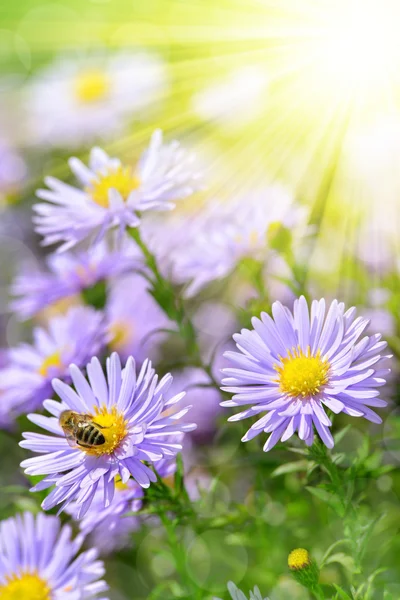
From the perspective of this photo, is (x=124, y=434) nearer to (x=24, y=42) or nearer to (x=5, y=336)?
(x=5, y=336)

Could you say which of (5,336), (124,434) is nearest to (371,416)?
(124,434)

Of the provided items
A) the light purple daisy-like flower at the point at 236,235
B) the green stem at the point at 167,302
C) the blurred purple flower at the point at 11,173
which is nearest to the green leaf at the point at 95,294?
the light purple daisy-like flower at the point at 236,235

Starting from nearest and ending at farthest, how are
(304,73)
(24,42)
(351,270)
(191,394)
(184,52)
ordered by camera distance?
1. (351,270)
2. (191,394)
3. (304,73)
4. (184,52)
5. (24,42)

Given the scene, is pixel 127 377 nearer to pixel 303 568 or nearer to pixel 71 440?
pixel 71 440

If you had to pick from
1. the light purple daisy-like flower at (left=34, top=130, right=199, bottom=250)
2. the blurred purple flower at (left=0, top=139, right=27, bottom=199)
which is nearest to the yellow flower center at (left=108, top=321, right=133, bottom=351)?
the light purple daisy-like flower at (left=34, top=130, right=199, bottom=250)

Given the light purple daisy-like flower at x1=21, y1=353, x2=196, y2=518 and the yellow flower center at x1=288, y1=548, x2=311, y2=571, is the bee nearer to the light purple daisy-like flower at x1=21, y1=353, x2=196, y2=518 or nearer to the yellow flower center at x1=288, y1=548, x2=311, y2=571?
the light purple daisy-like flower at x1=21, y1=353, x2=196, y2=518

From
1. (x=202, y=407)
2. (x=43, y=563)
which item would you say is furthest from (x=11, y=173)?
(x=43, y=563)
